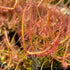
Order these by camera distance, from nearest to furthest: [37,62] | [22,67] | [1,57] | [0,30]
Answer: [37,62]
[22,67]
[1,57]
[0,30]

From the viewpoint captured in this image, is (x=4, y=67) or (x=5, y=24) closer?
(x=4, y=67)

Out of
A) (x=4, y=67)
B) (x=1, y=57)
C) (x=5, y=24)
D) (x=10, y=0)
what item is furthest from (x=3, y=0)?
(x=4, y=67)

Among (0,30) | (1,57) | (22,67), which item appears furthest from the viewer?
(0,30)

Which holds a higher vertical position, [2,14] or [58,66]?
[2,14]

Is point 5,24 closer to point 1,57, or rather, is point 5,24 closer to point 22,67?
point 1,57

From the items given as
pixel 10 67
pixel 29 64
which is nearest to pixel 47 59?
pixel 29 64

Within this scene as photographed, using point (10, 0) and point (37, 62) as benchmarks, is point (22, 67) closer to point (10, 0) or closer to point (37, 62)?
point (37, 62)

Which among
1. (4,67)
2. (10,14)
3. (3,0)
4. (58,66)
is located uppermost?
(3,0)
